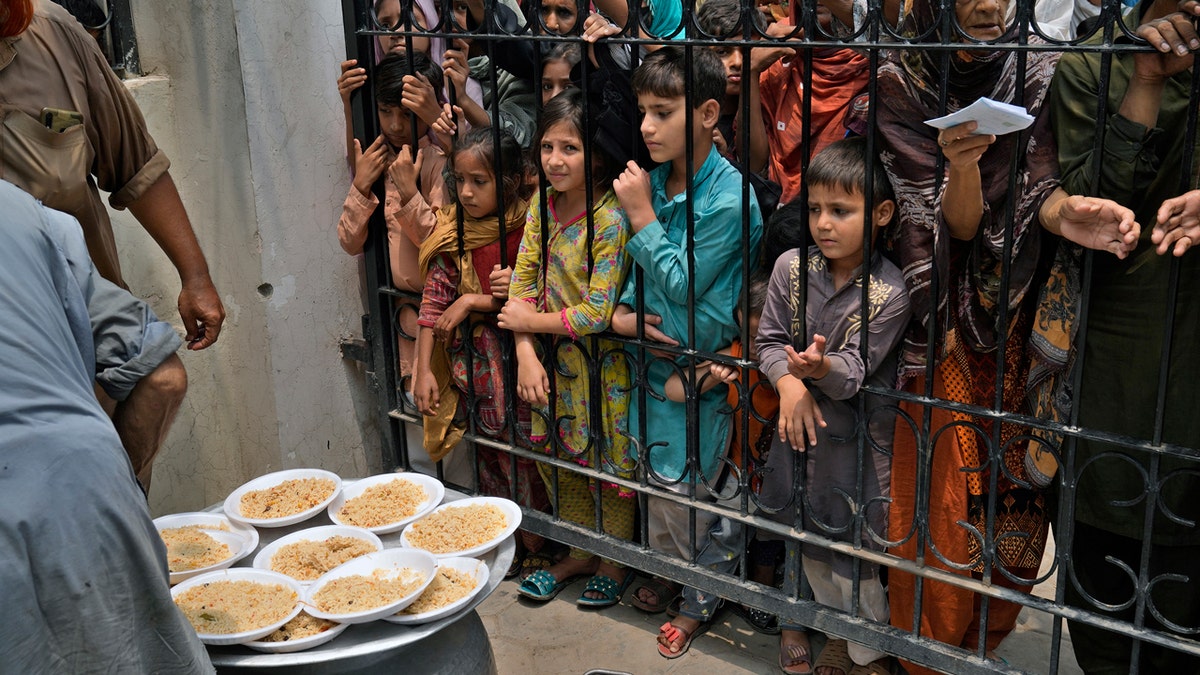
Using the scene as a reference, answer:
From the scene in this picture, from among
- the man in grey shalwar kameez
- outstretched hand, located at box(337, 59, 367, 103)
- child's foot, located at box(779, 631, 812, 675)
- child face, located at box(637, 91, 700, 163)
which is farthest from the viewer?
outstretched hand, located at box(337, 59, 367, 103)

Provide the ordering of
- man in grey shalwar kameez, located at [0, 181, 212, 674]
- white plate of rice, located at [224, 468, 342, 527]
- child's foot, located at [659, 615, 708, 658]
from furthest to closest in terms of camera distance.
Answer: child's foot, located at [659, 615, 708, 658] → white plate of rice, located at [224, 468, 342, 527] → man in grey shalwar kameez, located at [0, 181, 212, 674]

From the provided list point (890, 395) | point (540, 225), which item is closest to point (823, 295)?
point (890, 395)

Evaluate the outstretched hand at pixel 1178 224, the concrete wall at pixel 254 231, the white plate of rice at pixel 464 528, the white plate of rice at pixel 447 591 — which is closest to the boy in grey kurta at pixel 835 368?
the outstretched hand at pixel 1178 224

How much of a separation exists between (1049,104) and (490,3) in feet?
5.30

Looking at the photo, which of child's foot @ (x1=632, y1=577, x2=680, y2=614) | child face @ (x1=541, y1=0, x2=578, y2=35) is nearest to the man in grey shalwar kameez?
child's foot @ (x1=632, y1=577, x2=680, y2=614)

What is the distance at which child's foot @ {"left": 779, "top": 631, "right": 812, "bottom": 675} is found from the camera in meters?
3.40

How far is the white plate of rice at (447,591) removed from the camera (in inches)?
91.7

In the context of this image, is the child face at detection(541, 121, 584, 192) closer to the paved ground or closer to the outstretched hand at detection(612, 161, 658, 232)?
the outstretched hand at detection(612, 161, 658, 232)

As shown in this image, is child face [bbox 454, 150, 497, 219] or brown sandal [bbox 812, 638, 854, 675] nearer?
brown sandal [bbox 812, 638, 854, 675]

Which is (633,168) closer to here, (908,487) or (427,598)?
(908,487)

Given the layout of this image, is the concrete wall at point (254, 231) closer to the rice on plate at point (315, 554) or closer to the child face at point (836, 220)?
the rice on plate at point (315, 554)

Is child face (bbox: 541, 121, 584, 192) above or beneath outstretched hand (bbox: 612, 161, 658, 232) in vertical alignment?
above

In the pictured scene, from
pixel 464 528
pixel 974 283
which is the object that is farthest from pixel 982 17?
pixel 464 528

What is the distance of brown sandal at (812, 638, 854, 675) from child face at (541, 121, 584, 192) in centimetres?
161
